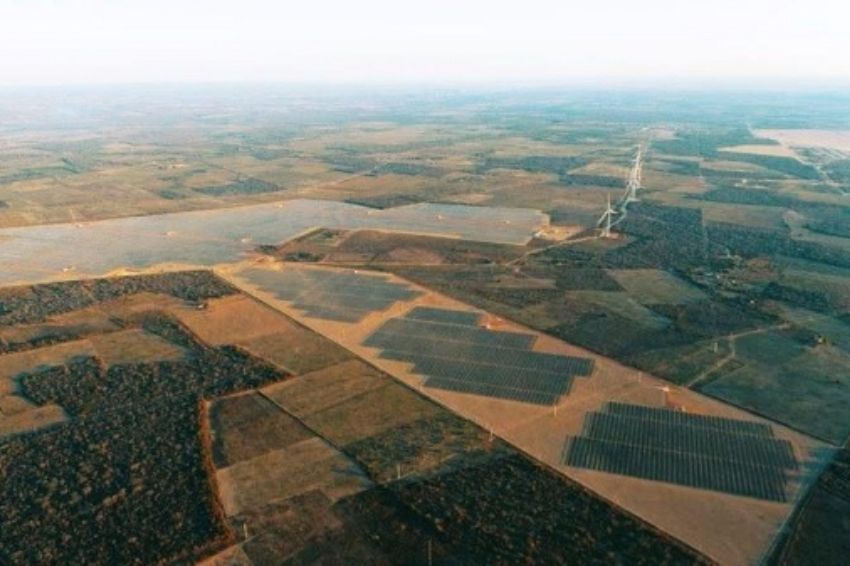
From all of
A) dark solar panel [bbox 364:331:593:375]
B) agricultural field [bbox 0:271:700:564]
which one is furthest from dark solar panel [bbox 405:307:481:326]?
agricultural field [bbox 0:271:700:564]

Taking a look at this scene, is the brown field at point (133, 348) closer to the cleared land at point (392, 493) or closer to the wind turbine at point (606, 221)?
the cleared land at point (392, 493)

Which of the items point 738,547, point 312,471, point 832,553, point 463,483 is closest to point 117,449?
point 312,471

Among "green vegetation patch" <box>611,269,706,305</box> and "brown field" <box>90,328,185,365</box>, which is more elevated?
"brown field" <box>90,328,185,365</box>

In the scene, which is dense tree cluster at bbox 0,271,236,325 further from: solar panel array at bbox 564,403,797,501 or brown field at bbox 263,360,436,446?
solar panel array at bbox 564,403,797,501

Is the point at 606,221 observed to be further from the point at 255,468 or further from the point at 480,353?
the point at 255,468

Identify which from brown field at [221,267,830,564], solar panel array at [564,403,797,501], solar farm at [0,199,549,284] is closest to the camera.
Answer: brown field at [221,267,830,564]

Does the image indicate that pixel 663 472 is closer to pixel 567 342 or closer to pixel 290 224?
pixel 567 342
